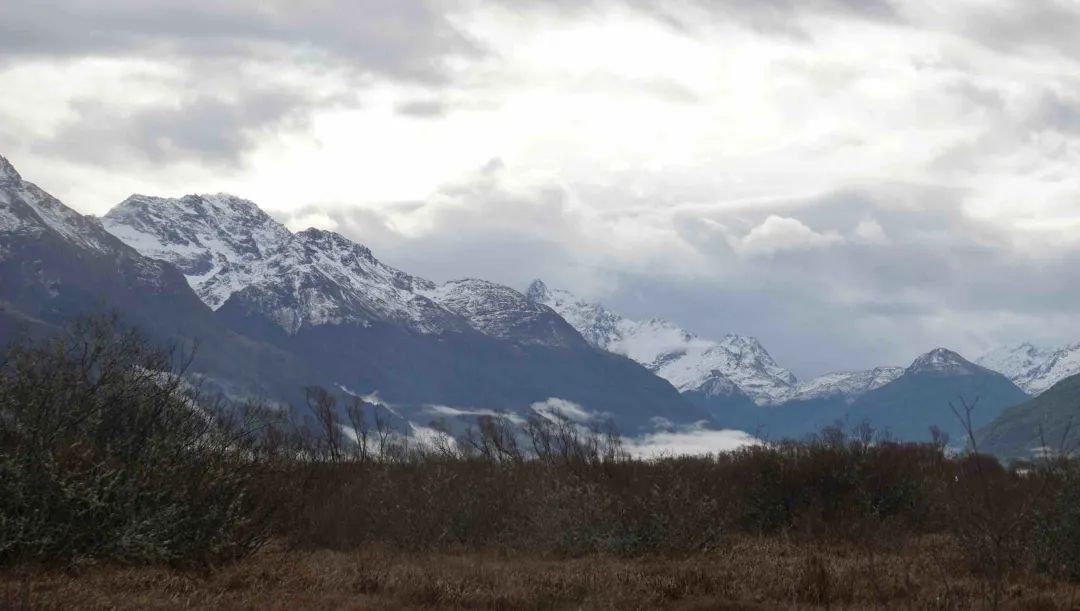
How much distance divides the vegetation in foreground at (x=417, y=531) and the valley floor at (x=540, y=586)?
0.07 m

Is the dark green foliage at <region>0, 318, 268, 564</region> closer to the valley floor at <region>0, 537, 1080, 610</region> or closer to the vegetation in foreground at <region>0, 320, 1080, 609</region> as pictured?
the vegetation in foreground at <region>0, 320, 1080, 609</region>

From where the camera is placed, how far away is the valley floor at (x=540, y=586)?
1711cm

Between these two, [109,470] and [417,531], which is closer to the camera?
[109,470]

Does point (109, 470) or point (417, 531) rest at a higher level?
point (109, 470)

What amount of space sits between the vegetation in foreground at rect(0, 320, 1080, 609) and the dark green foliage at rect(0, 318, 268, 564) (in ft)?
0.18

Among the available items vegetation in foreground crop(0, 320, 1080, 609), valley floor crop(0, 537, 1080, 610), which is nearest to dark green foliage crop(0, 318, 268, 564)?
vegetation in foreground crop(0, 320, 1080, 609)

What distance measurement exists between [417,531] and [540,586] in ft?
37.9

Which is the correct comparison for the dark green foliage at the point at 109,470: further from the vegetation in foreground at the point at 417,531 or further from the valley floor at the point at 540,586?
the valley floor at the point at 540,586

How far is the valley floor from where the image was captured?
56.1 ft

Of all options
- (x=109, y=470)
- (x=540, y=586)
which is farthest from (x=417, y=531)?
(x=109, y=470)

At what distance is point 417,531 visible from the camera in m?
30.5

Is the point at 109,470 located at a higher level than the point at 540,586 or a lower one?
higher

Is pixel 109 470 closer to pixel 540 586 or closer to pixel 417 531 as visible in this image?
pixel 540 586

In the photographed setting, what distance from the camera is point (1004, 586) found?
1936cm
